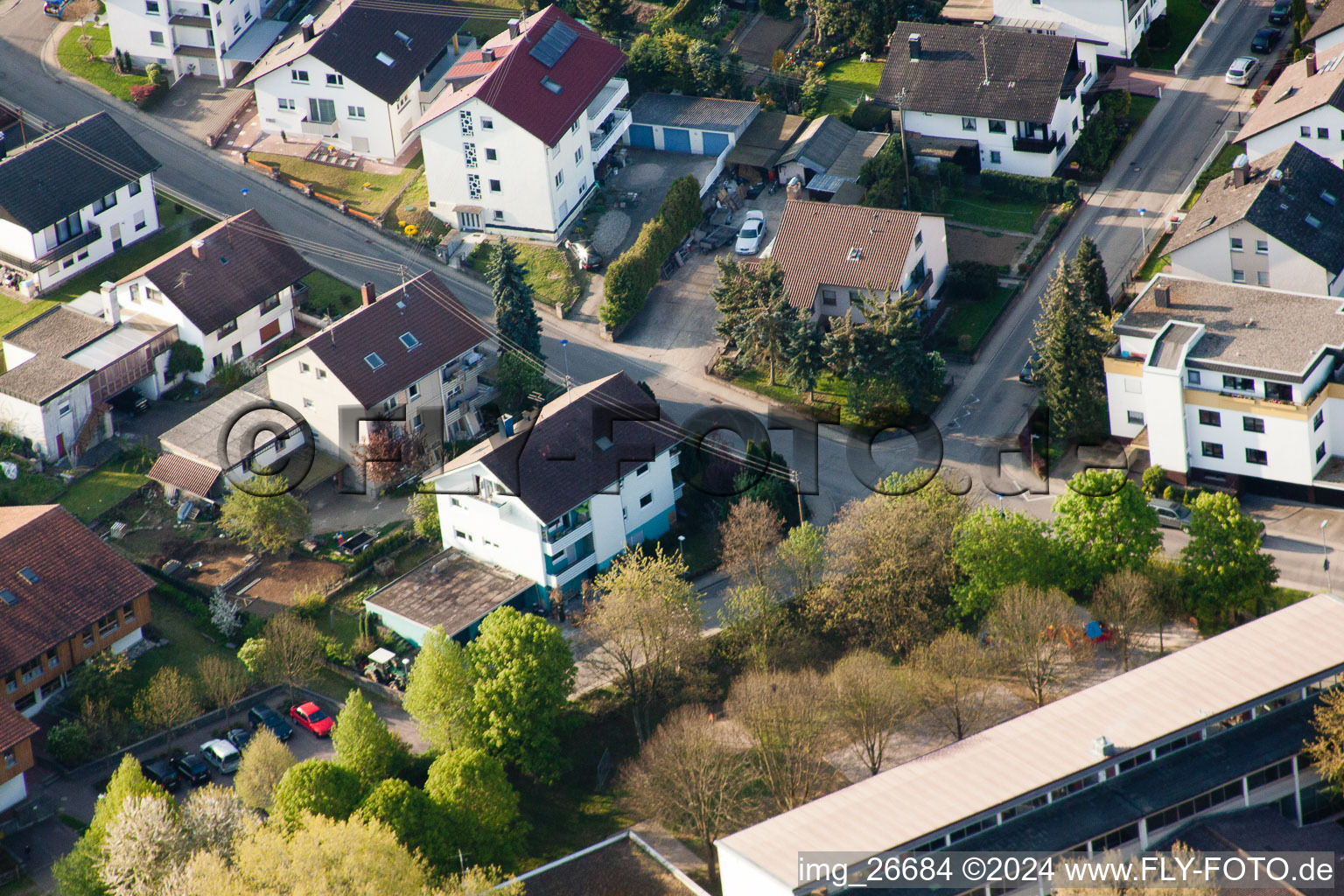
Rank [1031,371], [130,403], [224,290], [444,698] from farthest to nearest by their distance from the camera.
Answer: [224,290]
[130,403]
[1031,371]
[444,698]

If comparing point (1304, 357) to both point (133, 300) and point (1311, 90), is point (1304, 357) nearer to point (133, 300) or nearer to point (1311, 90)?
point (1311, 90)

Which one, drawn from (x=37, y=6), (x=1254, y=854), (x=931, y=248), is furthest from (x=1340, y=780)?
(x=37, y=6)

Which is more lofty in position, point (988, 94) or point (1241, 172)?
point (988, 94)

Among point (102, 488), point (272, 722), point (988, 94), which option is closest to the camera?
point (272, 722)

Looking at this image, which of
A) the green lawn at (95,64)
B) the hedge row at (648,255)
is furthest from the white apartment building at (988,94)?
the green lawn at (95,64)

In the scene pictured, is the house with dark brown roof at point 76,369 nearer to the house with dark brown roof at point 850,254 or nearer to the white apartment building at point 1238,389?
the house with dark brown roof at point 850,254

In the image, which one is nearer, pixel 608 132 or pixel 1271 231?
pixel 1271 231

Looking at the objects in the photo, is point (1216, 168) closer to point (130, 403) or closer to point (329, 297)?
point (329, 297)

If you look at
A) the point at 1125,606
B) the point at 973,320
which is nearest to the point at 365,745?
the point at 1125,606
